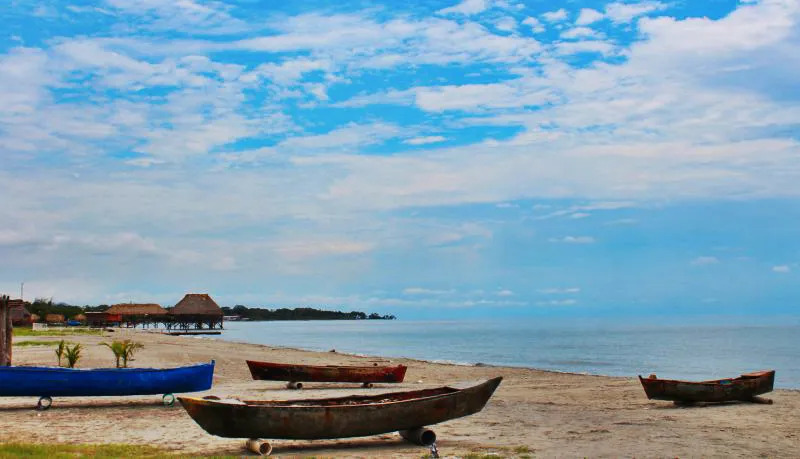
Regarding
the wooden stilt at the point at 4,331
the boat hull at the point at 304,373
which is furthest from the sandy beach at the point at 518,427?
the wooden stilt at the point at 4,331

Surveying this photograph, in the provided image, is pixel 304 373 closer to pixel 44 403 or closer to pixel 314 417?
pixel 44 403

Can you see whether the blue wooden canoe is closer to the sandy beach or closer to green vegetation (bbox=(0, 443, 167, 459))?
the sandy beach

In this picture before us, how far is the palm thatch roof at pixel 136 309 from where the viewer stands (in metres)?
97.8

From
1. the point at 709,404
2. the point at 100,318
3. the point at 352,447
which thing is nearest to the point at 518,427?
the point at 352,447

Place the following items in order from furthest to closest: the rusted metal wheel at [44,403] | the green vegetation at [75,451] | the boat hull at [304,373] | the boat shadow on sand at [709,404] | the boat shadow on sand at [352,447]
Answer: the boat hull at [304,373], the boat shadow on sand at [709,404], the rusted metal wheel at [44,403], the boat shadow on sand at [352,447], the green vegetation at [75,451]

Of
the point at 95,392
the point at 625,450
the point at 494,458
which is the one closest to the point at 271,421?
the point at 494,458

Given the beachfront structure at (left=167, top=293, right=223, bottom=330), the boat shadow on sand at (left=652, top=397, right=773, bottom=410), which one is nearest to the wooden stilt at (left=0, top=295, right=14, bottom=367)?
the boat shadow on sand at (left=652, top=397, right=773, bottom=410)

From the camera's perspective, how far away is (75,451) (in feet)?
35.0

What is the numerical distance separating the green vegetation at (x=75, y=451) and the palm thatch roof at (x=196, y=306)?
82.1 m

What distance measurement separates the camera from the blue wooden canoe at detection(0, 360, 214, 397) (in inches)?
624

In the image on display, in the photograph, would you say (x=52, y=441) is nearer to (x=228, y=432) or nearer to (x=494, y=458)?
(x=228, y=432)

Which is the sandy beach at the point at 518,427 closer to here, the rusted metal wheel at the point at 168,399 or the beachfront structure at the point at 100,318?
the rusted metal wheel at the point at 168,399

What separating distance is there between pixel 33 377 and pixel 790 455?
14.5m

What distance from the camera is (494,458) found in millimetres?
10836
